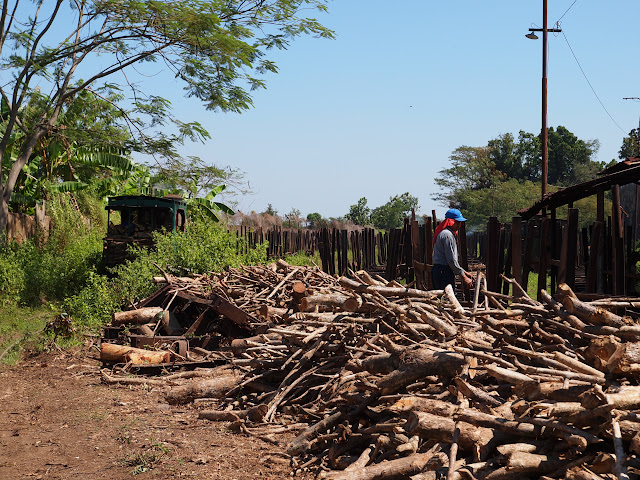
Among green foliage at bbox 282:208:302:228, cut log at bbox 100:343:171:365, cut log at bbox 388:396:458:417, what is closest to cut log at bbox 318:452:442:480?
cut log at bbox 388:396:458:417

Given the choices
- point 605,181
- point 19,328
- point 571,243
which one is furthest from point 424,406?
point 19,328

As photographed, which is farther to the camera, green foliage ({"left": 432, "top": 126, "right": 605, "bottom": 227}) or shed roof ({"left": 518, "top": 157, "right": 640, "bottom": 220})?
green foliage ({"left": 432, "top": 126, "right": 605, "bottom": 227})

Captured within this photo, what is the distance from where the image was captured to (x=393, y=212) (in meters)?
48.7

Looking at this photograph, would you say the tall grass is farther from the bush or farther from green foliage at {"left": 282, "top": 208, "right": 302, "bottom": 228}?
green foliage at {"left": 282, "top": 208, "right": 302, "bottom": 228}

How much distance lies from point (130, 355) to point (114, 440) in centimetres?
317

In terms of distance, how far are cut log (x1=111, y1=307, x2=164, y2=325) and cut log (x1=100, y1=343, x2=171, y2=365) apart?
4.10ft

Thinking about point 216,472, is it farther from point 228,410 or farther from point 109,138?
point 109,138

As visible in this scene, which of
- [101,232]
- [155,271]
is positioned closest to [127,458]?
[155,271]

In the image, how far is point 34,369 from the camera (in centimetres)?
942

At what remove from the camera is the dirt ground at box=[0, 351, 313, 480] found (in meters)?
5.07

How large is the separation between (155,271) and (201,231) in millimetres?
2593

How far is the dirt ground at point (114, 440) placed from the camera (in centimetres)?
507

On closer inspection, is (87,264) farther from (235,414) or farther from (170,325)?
(235,414)

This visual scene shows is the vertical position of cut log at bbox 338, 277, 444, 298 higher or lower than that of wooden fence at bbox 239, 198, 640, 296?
lower
